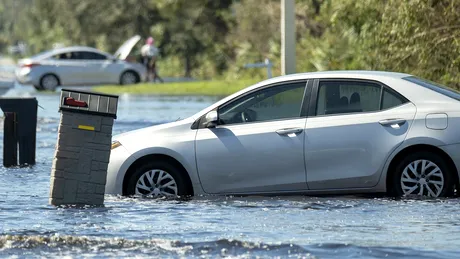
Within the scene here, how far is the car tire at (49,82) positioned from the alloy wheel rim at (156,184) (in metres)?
33.5

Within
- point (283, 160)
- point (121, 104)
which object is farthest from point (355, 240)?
point (121, 104)

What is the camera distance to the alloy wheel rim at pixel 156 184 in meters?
14.2

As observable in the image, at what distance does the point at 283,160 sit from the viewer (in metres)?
13.8

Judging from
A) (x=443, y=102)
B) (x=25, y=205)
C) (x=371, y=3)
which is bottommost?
(x=25, y=205)

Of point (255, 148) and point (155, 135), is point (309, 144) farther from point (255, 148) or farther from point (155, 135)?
point (155, 135)

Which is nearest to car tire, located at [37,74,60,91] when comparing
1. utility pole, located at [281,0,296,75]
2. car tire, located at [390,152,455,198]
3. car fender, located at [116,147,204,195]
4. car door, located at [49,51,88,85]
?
car door, located at [49,51,88,85]

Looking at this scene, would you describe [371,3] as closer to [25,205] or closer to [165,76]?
[25,205]

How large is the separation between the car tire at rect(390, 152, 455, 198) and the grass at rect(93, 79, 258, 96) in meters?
26.7

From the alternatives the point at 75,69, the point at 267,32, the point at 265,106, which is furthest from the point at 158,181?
the point at 267,32

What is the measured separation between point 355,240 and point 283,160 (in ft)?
9.62

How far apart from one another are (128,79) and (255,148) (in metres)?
35.2

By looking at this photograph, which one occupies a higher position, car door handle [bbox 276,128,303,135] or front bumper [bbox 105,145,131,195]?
car door handle [bbox 276,128,303,135]

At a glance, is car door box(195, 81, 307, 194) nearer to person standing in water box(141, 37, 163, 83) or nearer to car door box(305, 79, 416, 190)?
car door box(305, 79, 416, 190)

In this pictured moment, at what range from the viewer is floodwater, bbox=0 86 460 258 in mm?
10547
